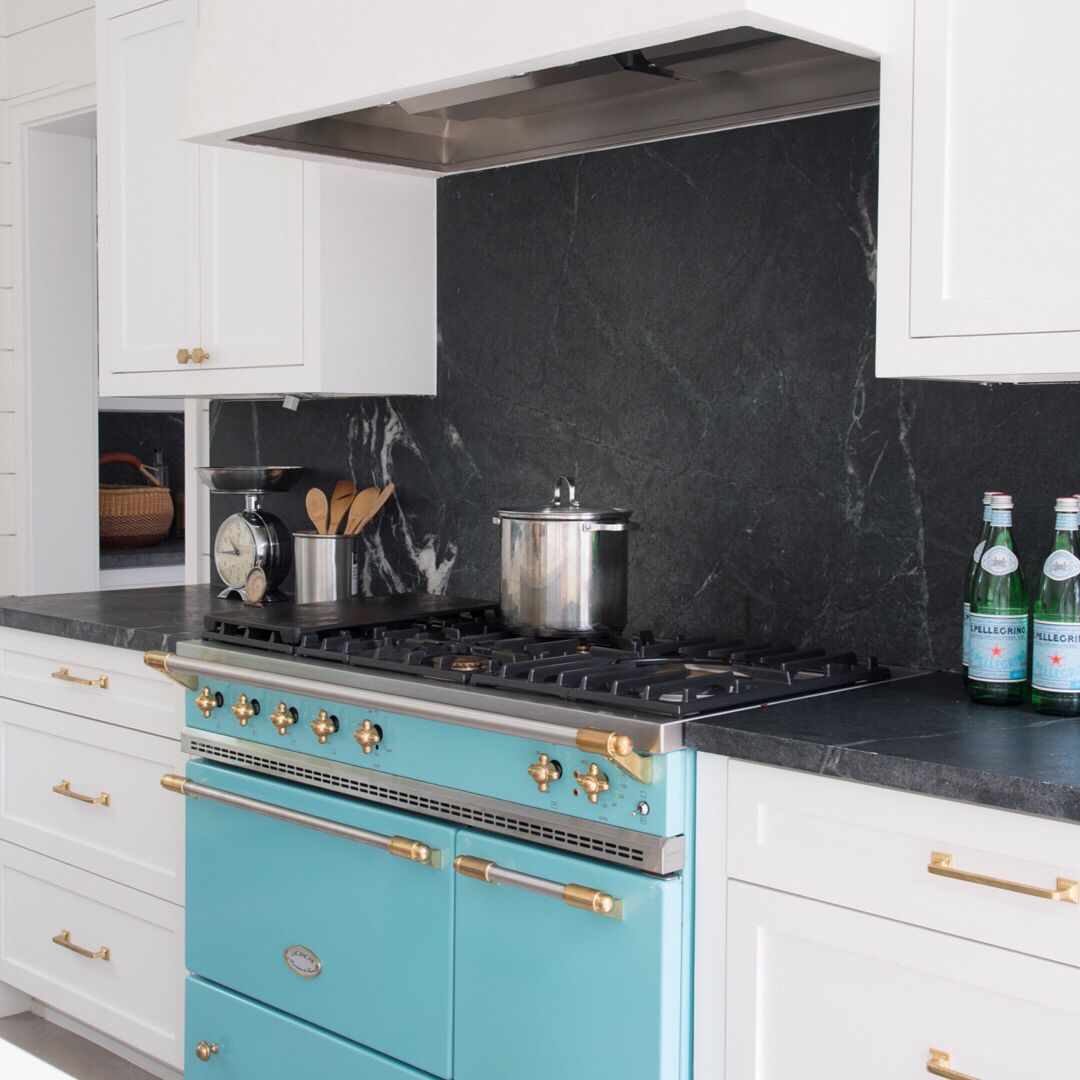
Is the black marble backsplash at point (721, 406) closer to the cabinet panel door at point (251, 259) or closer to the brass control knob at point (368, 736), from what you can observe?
the cabinet panel door at point (251, 259)

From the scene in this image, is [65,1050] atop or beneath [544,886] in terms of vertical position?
beneath

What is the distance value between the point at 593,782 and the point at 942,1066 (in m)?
0.55

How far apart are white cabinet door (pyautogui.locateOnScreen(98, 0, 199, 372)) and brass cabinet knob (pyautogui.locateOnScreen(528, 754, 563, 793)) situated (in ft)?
5.10

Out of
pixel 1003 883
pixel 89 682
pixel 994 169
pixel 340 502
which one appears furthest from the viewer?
pixel 340 502

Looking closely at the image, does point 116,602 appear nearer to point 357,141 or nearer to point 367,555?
point 367,555

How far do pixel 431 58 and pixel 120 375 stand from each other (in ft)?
4.74

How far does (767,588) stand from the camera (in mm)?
2523

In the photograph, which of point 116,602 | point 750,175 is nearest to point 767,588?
point 750,175

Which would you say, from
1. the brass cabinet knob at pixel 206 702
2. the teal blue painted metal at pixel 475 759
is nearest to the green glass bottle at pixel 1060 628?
the teal blue painted metal at pixel 475 759

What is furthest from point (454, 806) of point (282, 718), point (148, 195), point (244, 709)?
point (148, 195)

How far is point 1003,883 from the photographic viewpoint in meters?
1.59

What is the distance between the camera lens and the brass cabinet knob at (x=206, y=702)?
258cm

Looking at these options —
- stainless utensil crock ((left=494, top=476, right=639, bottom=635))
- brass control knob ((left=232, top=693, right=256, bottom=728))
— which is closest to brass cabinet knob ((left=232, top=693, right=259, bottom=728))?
brass control knob ((left=232, top=693, right=256, bottom=728))

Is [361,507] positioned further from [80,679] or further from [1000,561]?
[1000,561]
